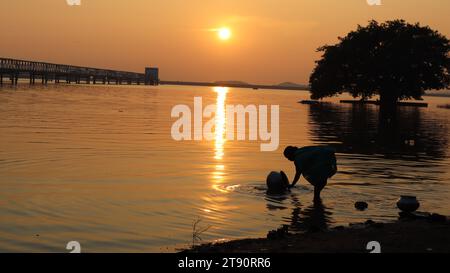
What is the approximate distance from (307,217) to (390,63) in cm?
8751

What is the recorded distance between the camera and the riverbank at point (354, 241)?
454 inches

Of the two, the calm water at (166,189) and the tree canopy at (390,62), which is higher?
the tree canopy at (390,62)

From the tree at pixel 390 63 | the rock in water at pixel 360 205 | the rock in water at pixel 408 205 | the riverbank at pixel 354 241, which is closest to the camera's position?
the riverbank at pixel 354 241

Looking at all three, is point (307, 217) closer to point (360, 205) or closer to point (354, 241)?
point (360, 205)

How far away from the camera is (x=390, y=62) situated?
99.2 meters

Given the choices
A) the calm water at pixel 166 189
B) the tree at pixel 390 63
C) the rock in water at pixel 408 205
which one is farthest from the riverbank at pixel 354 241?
the tree at pixel 390 63

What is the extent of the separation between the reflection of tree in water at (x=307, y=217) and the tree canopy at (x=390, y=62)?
85511mm

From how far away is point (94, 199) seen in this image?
664 inches

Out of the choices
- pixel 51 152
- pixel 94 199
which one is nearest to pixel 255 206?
pixel 94 199

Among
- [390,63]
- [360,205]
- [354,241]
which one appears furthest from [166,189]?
[390,63]

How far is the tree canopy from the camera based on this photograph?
9956cm

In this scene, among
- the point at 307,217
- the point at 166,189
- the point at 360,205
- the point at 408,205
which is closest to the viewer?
the point at 307,217

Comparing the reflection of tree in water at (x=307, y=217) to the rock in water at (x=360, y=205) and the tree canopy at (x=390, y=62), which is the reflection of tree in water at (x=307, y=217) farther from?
the tree canopy at (x=390, y=62)

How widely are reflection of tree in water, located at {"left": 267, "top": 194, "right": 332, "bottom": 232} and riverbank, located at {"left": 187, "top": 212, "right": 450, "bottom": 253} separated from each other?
2.42ft
